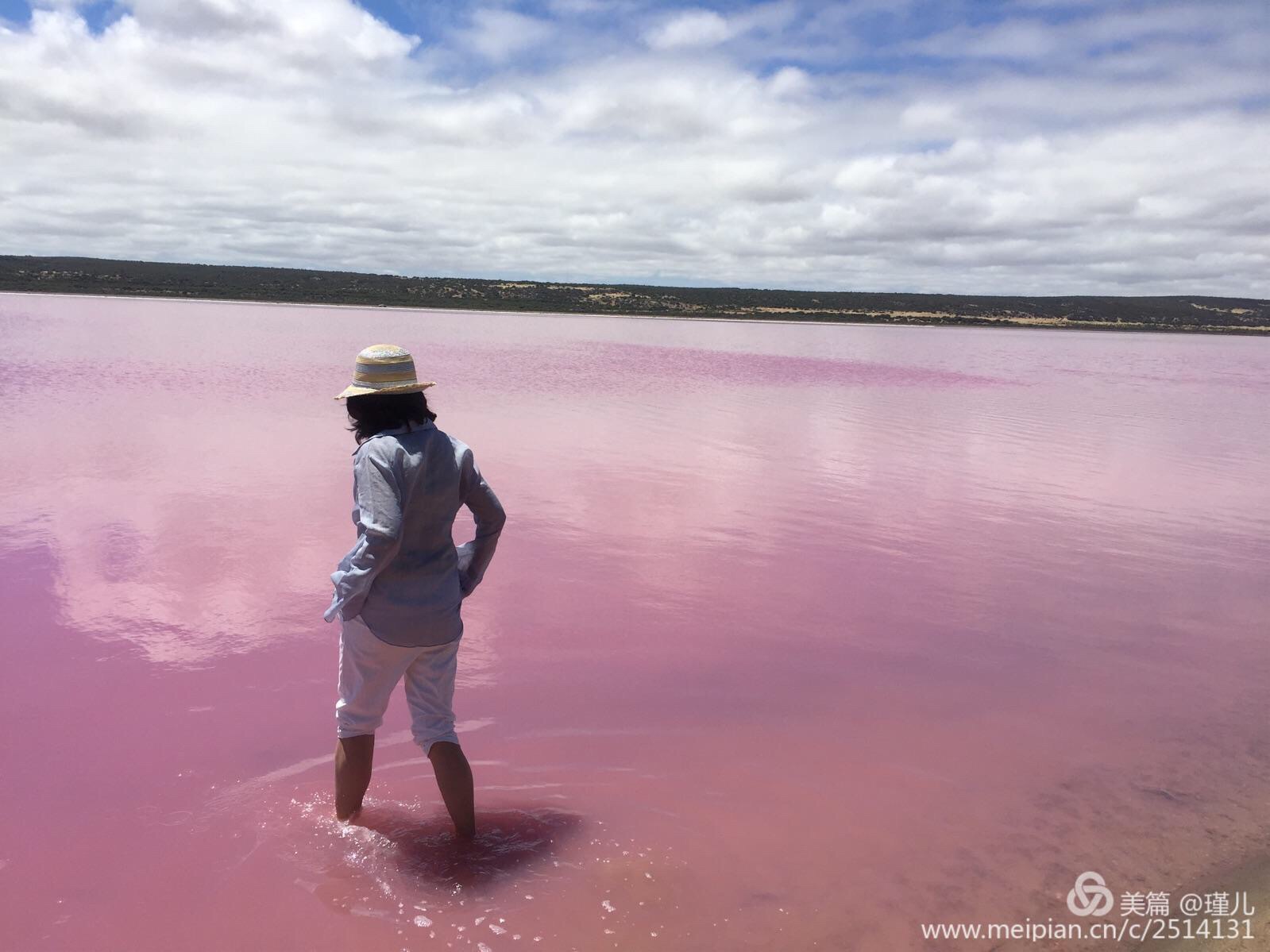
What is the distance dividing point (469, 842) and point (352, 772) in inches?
Answer: 19.9

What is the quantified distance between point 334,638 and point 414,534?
7.85ft

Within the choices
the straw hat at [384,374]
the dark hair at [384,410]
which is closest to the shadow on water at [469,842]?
the dark hair at [384,410]

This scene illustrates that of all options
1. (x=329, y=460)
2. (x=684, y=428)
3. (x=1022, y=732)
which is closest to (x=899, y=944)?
(x=1022, y=732)

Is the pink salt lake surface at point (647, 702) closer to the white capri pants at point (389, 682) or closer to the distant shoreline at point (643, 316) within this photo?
the white capri pants at point (389, 682)

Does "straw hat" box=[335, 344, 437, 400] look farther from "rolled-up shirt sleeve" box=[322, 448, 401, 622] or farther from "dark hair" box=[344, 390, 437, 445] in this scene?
"rolled-up shirt sleeve" box=[322, 448, 401, 622]

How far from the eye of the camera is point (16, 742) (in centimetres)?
389

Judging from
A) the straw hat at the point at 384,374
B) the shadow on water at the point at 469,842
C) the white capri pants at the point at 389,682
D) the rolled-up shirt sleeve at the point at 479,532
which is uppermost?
the straw hat at the point at 384,374

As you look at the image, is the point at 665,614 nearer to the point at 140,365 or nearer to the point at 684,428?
the point at 684,428

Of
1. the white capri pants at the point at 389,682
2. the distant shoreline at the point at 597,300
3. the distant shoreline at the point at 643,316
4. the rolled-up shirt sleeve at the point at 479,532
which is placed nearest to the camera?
the white capri pants at the point at 389,682

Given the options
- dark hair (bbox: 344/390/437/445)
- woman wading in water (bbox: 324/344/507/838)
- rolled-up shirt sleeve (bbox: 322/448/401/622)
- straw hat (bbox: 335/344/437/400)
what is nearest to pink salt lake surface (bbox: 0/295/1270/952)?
woman wading in water (bbox: 324/344/507/838)

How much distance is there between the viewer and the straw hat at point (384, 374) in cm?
293

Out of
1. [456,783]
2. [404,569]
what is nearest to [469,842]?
[456,783]
